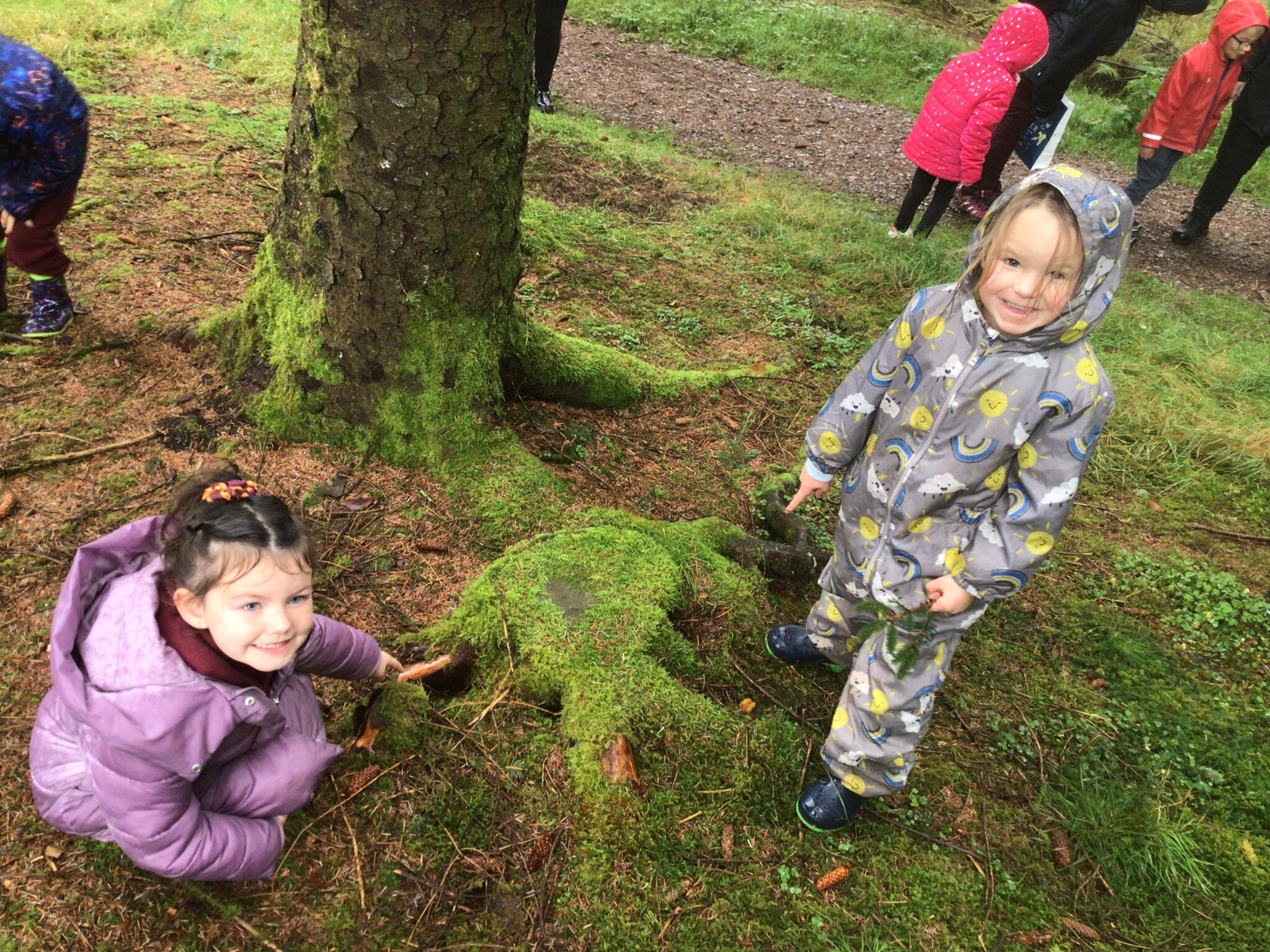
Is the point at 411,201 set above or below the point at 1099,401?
below

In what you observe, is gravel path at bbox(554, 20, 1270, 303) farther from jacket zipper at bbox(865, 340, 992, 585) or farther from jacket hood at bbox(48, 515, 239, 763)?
jacket hood at bbox(48, 515, 239, 763)

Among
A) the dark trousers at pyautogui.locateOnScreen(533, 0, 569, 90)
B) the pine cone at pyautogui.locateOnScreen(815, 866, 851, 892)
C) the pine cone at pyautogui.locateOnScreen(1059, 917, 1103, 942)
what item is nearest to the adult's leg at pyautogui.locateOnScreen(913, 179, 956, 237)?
the dark trousers at pyautogui.locateOnScreen(533, 0, 569, 90)

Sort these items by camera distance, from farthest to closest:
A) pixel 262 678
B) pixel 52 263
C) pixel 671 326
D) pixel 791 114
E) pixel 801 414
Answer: pixel 791 114
pixel 671 326
pixel 801 414
pixel 52 263
pixel 262 678

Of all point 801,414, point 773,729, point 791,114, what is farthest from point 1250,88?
point 773,729

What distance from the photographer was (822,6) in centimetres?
1400

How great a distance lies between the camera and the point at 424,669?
8.27 feet

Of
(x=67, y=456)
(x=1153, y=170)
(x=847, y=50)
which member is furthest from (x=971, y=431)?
(x=847, y=50)

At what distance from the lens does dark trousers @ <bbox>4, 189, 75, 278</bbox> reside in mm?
3430

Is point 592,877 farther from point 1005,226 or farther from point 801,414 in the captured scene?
point 801,414

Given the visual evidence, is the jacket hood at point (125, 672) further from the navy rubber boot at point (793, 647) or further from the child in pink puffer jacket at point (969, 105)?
the child in pink puffer jacket at point (969, 105)

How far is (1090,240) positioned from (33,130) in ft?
13.8

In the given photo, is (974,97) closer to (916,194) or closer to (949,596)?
(916,194)

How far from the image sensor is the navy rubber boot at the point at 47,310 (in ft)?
11.3

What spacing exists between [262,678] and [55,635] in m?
0.48
